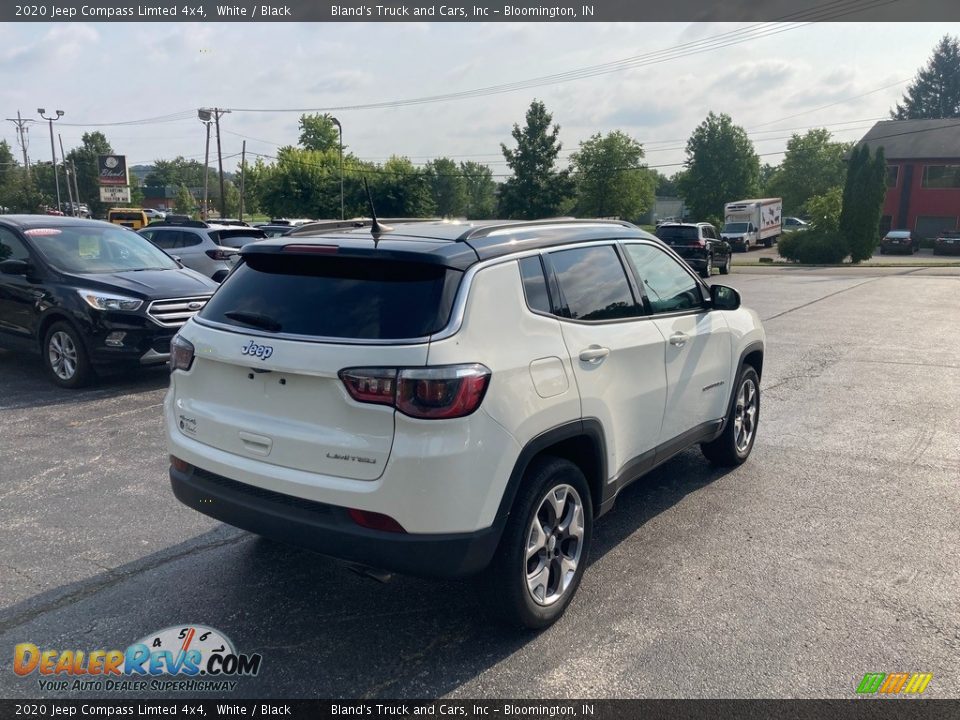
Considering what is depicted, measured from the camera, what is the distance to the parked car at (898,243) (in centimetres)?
4797

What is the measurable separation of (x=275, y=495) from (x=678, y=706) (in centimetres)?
184

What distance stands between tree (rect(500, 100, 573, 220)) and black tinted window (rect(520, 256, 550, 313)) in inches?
2769

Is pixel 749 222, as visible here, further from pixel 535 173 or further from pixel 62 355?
pixel 62 355

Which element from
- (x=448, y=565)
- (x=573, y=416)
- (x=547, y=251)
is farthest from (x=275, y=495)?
(x=547, y=251)

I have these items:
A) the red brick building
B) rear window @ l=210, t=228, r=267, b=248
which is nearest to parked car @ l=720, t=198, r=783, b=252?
the red brick building

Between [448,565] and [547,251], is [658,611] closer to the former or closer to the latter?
[448,565]

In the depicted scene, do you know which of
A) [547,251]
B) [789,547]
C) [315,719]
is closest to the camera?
[315,719]

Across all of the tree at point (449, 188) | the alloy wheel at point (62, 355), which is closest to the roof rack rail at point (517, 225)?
the alloy wheel at point (62, 355)

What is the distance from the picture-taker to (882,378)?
355 inches

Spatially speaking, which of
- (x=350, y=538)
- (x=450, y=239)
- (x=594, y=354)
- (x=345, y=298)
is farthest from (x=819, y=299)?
(x=350, y=538)

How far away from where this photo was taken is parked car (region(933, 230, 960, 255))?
1834 inches

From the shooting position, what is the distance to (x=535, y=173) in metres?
74.0

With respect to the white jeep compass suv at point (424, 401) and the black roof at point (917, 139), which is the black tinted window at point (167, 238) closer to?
the white jeep compass suv at point (424, 401)

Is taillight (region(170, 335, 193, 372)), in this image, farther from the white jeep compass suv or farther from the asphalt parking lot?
the asphalt parking lot
